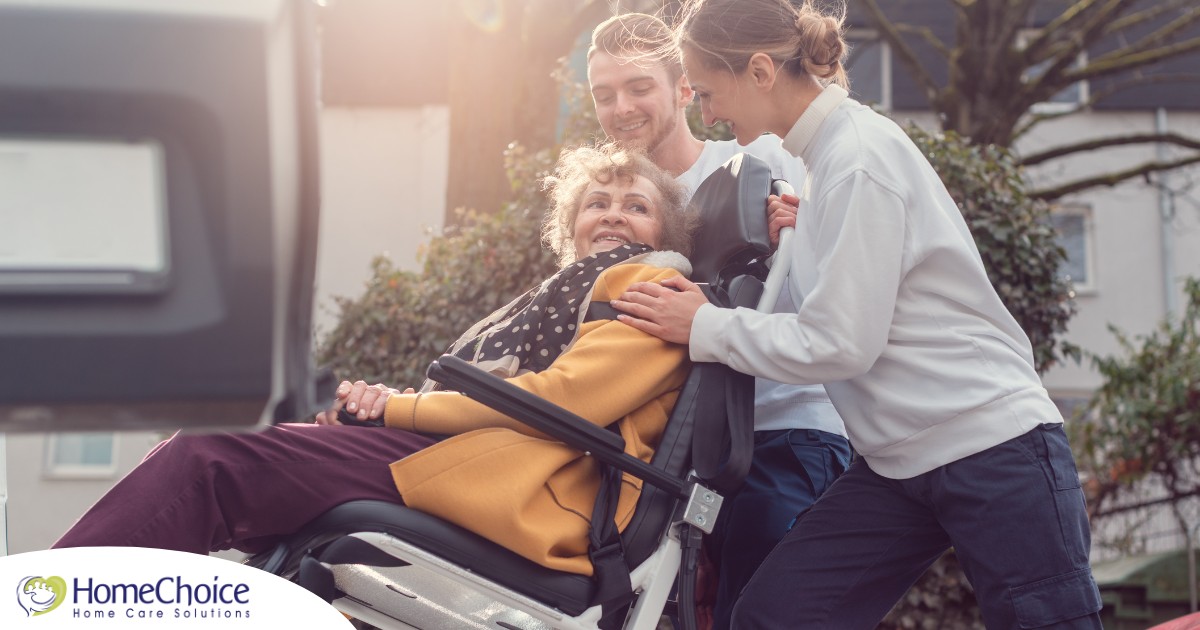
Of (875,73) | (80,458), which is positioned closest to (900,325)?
(80,458)

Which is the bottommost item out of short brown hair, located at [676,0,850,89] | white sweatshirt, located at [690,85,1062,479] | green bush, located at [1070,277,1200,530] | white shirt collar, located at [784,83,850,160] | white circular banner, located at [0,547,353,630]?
green bush, located at [1070,277,1200,530]

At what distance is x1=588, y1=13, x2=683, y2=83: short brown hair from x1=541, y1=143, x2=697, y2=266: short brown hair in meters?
0.32

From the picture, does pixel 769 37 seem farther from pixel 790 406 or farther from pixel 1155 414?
pixel 1155 414

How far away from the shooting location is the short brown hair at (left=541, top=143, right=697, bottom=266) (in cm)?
292

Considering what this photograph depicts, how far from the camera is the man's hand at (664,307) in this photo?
237 centimetres

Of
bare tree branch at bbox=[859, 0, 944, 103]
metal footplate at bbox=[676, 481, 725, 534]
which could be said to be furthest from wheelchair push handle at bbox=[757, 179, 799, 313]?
bare tree branch at bbox=[859, 0, 944, 103]

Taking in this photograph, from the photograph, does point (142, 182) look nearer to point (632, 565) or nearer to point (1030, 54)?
point (632, 565)

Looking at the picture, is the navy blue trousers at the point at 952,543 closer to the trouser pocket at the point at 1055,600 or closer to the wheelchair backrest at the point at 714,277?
the trouser pocket at the point at 1055,600

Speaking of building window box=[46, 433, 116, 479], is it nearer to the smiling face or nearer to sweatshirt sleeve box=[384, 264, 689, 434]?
the smiling face

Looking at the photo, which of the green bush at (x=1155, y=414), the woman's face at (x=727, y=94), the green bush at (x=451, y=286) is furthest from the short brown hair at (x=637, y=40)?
the green bush at (x=1155, y=414)

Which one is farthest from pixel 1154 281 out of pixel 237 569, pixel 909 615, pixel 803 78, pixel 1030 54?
pixel 237 569

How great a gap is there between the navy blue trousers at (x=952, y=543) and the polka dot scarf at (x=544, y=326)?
0.64 meters

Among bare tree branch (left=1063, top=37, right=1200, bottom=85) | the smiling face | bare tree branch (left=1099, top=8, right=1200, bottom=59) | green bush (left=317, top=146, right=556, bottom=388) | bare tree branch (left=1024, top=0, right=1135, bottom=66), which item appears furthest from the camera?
bare tree branch (left=1099, top=8, right=1200, bottom=59)

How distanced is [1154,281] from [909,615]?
637 inches
